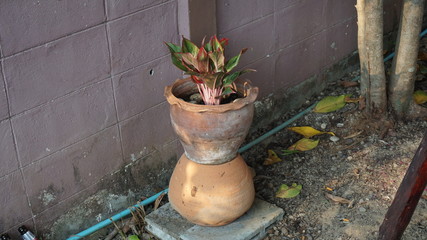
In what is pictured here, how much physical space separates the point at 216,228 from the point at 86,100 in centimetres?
95

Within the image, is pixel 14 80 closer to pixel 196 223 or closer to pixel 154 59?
pixel 154 59

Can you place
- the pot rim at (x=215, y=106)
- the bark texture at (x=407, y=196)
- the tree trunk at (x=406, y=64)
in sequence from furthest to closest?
the tree trunk at (x=406, y=64), the pot rim at (x=215, y=106), the bark texture at (x=407, y=196)

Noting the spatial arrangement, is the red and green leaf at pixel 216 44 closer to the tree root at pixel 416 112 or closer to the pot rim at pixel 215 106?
the pot rim at pixel 215 106

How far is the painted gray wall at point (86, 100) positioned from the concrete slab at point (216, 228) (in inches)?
10.3

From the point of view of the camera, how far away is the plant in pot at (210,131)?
2900 mm

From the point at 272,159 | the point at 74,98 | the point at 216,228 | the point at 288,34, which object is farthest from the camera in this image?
the point at 288,34

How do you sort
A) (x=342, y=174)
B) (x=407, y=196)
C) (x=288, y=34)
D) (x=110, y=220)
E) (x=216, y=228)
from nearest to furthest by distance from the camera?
(x=407, y=196), (x=216, y=228), (x=110, y=220), (x=342, y=174), (x=288, y=34)

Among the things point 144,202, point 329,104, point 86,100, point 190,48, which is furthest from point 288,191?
point 86,100

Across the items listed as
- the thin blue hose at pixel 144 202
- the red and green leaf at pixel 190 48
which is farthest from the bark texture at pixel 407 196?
the thin blue hose at pixel 144 202

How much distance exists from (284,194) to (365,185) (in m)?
0.49

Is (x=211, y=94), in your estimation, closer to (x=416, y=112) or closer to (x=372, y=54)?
(x=372, y=54)

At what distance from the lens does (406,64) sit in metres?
3.94

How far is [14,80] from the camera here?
271 centimetres

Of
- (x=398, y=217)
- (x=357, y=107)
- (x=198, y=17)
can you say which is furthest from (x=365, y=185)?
(x=198, y=17)
